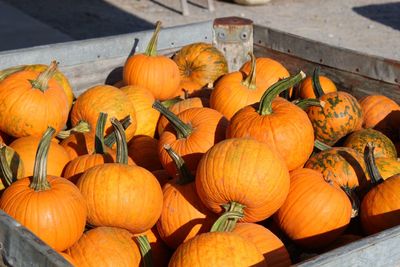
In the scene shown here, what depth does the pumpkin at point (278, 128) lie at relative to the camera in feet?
8.32

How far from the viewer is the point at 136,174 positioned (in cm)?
232

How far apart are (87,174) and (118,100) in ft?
2.50

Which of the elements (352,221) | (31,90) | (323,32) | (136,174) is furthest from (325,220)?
(323,32)

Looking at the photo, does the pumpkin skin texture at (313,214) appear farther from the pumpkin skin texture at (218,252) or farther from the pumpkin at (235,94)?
the pumpkin at (235,94)

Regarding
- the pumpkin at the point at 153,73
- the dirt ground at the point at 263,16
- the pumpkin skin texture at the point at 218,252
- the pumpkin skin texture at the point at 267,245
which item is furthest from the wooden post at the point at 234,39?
the dirt ground at the point at 263,16

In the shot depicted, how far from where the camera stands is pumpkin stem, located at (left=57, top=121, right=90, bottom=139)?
296 cm

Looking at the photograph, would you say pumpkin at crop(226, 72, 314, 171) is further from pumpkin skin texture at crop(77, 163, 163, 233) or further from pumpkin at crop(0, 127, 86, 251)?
pumpkin at crop(0, 127, 86, 251)

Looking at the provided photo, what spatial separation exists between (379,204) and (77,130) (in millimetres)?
1380

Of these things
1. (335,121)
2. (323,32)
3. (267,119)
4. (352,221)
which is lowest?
(323,32)

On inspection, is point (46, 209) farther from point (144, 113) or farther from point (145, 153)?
point (144, 113)

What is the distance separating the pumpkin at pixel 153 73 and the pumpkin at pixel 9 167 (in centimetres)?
101

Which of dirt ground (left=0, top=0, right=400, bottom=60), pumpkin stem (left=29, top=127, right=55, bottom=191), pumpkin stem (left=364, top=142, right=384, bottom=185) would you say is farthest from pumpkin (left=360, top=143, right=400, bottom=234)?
dirt ground (left=0, top=0, right=400, bottom=60)

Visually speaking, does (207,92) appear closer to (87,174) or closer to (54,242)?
(87,174)

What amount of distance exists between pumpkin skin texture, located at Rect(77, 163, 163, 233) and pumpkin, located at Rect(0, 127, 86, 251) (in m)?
0.09
